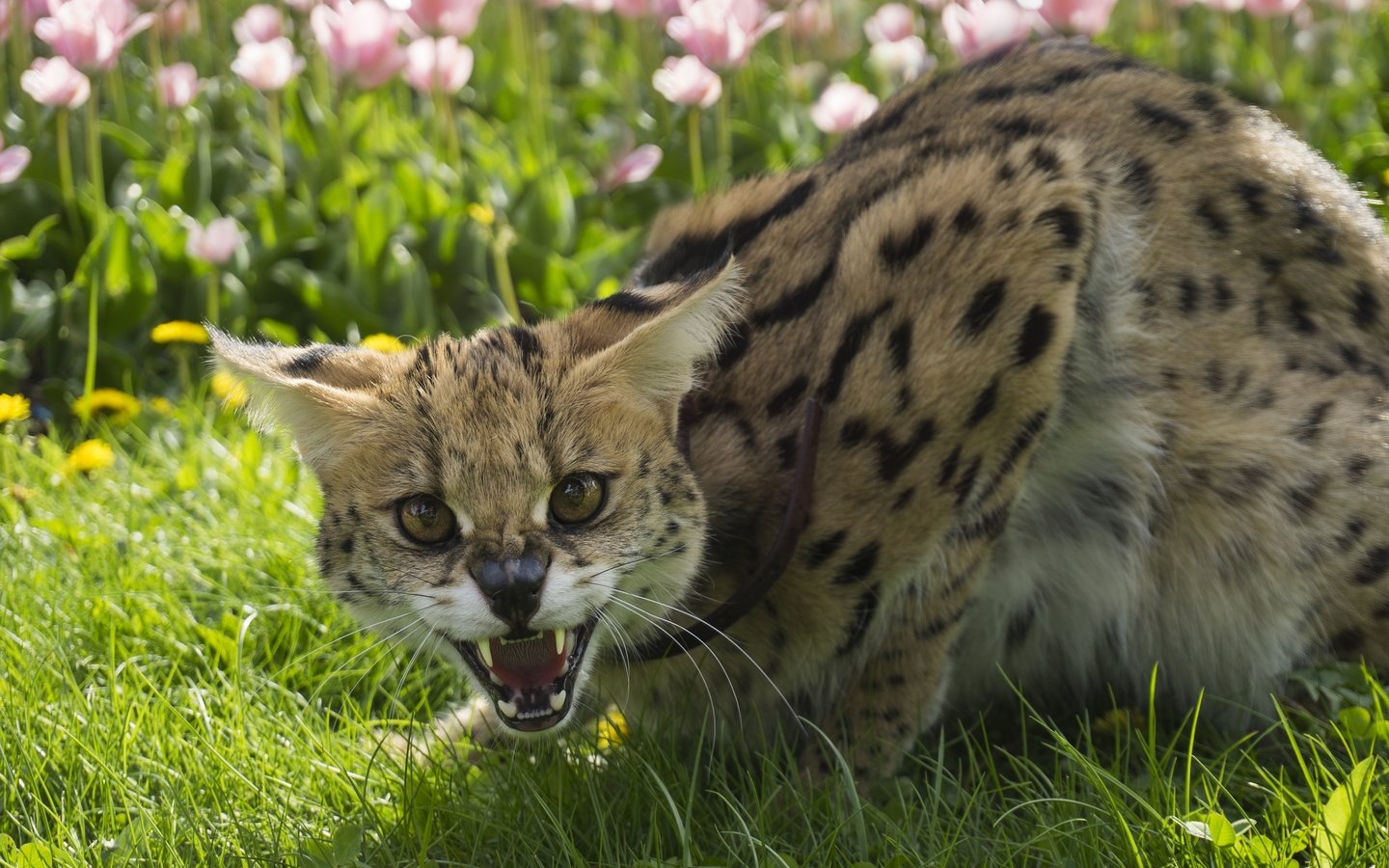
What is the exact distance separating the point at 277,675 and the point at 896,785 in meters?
1.58

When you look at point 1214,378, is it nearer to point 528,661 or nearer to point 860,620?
point 860,620

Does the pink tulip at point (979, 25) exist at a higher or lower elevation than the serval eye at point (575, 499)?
higher

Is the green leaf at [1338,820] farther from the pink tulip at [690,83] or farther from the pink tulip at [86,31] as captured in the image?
the pink tulip at [86,31]

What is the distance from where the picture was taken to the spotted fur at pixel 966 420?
300cm

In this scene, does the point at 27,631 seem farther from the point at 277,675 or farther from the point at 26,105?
the point at 26,105

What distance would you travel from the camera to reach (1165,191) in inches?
143

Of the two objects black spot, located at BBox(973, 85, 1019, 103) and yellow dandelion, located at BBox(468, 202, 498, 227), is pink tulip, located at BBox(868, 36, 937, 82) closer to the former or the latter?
yellow dandelion, located at BBox(468, 202, 498, 227)

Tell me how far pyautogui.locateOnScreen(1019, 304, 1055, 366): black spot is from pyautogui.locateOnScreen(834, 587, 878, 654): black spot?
0.61m

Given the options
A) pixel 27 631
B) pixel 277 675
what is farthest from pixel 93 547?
pixel 277 675

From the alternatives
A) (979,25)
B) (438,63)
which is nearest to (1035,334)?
(979,25)

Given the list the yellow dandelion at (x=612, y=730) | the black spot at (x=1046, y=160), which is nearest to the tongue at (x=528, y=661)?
the yellow dandelion at (x=612, y=730)

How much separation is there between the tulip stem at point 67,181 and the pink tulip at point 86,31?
34cm

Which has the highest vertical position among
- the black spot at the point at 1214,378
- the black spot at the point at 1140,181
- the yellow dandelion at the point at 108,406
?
the black spot at the point at 1140,181

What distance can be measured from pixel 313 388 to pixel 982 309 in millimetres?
1432
